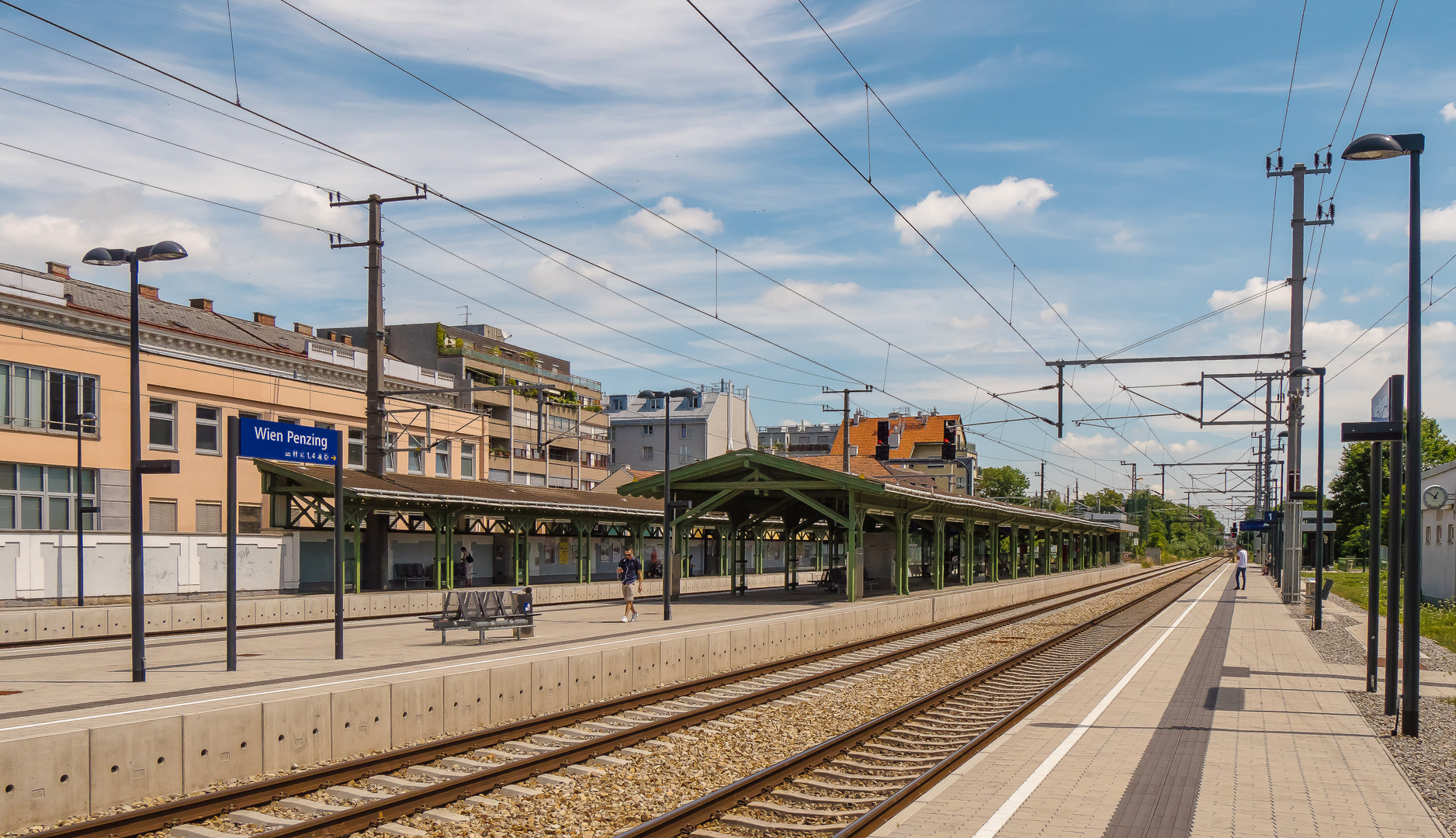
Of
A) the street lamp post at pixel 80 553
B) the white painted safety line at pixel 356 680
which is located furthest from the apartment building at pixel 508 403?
the white painted safety line at pixel 356 680

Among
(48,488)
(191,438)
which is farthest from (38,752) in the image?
(191,438)

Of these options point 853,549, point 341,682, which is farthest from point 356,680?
point 853,549

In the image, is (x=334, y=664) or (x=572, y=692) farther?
(x=334, y=664)

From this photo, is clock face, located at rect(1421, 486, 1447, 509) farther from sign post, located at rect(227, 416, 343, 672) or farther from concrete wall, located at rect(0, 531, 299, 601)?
concrete wall, located at rect(0, 531, 299, 601)

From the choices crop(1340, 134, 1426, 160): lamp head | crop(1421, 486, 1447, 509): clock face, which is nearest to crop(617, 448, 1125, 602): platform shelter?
crop(1421, 486, 1447, 509): clock face

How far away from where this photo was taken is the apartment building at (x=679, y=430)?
103 metres

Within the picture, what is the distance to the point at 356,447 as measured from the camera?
147 feet

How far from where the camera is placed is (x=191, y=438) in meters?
37.0

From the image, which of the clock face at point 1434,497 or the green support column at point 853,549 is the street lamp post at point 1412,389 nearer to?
the green support column at point 853,549

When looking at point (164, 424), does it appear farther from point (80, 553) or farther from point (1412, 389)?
point (1412, 389)

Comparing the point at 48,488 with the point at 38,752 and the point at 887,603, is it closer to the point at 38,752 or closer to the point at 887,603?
the point at 887,603

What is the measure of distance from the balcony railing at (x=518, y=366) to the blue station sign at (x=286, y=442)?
55185mm

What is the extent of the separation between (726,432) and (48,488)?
7713 centimetres

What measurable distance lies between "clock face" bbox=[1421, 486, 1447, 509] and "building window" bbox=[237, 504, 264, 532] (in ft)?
122
